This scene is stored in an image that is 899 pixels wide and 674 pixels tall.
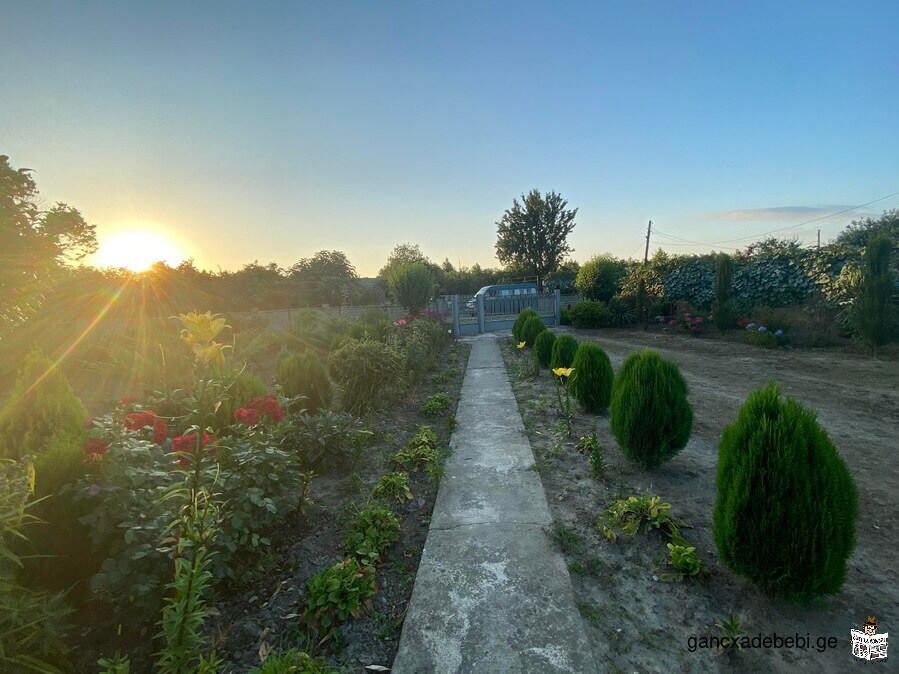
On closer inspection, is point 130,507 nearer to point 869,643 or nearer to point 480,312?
point 869,643

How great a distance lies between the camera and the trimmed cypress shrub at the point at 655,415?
3.28 meters

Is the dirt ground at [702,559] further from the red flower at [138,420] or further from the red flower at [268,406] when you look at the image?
the red flower at [138,420]

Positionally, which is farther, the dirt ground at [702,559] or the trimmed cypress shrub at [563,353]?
the trimmed cypress shrub at [563,353]

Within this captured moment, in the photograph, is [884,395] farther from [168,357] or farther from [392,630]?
[168,357]

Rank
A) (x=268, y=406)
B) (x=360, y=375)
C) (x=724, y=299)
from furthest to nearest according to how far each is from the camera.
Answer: (x=724, y=299) < (x=360, y=375) < (x=268, y=406)

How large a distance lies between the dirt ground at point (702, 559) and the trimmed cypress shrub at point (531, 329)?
4.26m

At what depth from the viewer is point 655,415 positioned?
3283mm

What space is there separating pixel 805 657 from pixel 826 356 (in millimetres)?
9633

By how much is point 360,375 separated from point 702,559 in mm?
4349

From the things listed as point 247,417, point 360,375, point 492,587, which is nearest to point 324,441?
point 247,417

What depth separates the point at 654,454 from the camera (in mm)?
3307

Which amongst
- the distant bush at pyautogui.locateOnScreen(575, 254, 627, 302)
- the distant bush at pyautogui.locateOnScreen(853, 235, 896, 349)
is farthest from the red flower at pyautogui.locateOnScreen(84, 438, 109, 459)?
the distant bush at pyautogui.locateOnScreen(575, 254, 627, 302)

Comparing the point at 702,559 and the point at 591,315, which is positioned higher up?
the point at 591,315

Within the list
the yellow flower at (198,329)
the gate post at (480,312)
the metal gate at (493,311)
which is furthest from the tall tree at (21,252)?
the gate post at (480,312)
